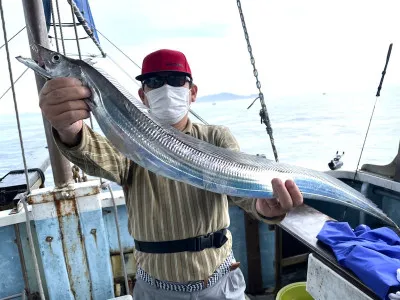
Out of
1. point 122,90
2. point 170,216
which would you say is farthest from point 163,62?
point 170,216

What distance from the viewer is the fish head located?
1319 millimetres

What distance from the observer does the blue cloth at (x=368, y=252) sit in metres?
2.07

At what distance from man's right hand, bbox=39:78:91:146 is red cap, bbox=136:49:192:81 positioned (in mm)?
700

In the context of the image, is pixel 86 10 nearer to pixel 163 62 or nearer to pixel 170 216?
pixel 163 62

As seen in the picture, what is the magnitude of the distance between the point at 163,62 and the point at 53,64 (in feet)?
2.54

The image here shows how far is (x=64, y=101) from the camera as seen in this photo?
4.29 ft

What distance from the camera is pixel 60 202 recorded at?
10.3ft

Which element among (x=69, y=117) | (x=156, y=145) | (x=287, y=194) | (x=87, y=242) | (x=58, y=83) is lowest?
(x=87, y=242)

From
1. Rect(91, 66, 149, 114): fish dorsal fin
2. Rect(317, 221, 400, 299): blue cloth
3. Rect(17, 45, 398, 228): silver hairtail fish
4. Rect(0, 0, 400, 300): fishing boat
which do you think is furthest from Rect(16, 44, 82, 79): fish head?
Rect(317, 221, 400, 299): blue cloth

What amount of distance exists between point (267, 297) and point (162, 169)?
3595mm

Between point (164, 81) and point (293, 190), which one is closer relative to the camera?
point (293, 190)

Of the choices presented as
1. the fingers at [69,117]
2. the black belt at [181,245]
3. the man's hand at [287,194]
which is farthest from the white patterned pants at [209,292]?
the fingers at [69,117]

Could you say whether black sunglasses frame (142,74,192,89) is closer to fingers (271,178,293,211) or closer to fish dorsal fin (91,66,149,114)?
fish dorsal fin (91,66,149,114)

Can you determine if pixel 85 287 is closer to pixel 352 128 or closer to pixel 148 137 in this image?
pixel 148 137
